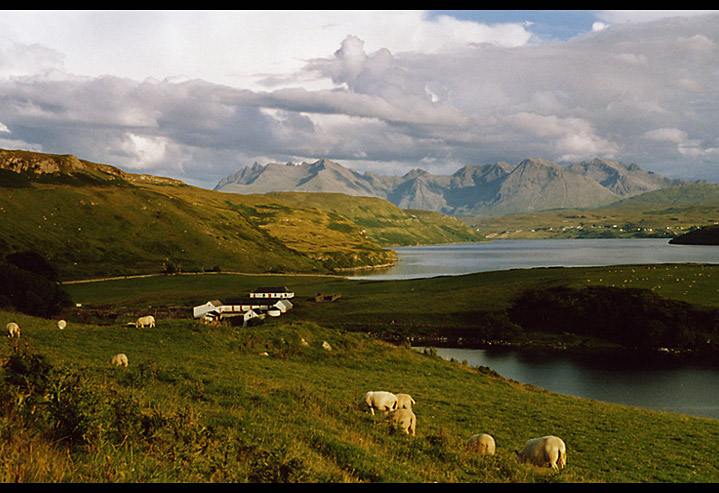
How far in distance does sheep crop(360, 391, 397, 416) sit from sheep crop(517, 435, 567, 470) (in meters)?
6.43

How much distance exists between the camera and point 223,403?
20.2 m

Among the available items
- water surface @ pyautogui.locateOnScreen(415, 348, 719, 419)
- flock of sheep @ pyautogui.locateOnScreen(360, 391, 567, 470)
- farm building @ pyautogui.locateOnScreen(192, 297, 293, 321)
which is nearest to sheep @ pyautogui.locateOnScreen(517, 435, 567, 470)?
flock of sheep @ pyautogui.locateOnScreen(360, 391, 567, 470)

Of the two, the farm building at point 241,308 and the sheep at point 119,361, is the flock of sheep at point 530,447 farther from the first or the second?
the farm building at point 241,308

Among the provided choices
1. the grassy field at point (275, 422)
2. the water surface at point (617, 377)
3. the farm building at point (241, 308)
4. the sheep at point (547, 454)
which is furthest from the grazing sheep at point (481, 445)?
the farm building at point (241, 308)

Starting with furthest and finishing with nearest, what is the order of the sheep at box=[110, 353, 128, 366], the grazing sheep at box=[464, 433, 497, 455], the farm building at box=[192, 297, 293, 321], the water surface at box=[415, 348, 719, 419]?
the farm building at box=[192, 297, 293, 321] < the water surface at box=[415, 348, 719, 419] < the sheep at box=[110, 353, 128, 366] < the grazing sheep at box=[464, 433, 497, 455]

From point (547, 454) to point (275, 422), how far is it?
34.3ft

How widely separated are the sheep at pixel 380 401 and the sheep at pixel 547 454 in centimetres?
643

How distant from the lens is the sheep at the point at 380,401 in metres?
23.0

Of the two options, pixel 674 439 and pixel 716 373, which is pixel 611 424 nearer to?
pixel 674 439

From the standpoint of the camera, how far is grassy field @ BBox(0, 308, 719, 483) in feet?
35.9

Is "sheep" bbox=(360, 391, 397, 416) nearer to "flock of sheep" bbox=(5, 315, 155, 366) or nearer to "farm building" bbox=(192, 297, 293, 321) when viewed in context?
"flock of sheep" bbox=(5, 315, 155, 366)
